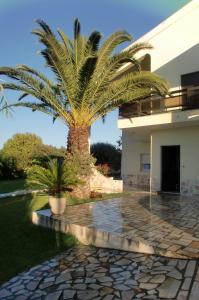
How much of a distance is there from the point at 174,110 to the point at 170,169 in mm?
3392

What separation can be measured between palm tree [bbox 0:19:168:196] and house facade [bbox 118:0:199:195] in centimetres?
139

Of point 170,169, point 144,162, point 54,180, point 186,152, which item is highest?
point 186,152

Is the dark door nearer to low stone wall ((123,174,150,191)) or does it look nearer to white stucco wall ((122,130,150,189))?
low stone wall ((123,174,150,191))

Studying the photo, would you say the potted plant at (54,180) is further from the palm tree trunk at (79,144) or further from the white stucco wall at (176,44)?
the white stucco wall at (176,44)

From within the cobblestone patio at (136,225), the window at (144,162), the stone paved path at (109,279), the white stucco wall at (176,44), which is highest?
the white stucco wall at (176,44)

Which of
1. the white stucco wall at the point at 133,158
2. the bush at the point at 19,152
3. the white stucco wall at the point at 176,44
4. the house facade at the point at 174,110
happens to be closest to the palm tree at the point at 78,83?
the house facade at the point at 174,110

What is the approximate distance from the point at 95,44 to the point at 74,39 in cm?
130

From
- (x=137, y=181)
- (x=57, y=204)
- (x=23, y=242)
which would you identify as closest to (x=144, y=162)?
(x=137, y=181)

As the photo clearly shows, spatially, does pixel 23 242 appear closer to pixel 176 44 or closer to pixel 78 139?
pixel 78 139

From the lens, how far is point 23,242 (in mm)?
8586

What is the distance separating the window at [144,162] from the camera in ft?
65.2

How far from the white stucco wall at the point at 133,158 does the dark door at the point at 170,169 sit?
3.18 metres

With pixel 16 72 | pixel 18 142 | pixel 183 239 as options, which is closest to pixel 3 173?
pixel 18 142

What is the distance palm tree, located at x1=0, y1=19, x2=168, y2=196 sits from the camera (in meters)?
12.7
